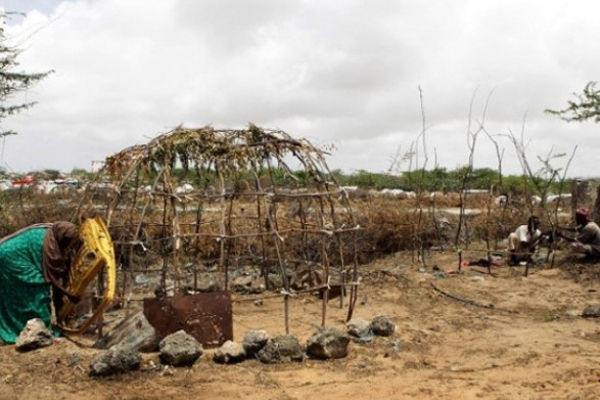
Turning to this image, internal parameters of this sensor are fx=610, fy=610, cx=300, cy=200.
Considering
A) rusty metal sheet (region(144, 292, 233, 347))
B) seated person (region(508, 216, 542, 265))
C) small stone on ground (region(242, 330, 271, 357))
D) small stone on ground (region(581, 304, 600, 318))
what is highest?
seated person (region(508, 216, 542, 265))

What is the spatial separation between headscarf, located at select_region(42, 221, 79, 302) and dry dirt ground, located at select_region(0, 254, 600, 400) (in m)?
0.69

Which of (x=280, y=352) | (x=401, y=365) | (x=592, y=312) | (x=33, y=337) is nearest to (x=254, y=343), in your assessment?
(x=280, y=352)

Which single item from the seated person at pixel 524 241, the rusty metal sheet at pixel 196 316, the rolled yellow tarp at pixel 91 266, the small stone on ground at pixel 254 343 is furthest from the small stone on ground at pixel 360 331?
the seated person at pixel 524 241

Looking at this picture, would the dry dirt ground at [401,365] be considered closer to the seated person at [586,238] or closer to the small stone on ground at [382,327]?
the small stone on ground at [382,327]

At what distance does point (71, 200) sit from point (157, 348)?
677 centimetres

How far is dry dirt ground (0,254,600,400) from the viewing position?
205 inches

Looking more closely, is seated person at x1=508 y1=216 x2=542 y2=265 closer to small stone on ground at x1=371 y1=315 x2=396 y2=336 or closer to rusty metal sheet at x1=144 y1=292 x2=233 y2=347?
small stone on ground at x1=371 y1=315 x2=396 y2=336

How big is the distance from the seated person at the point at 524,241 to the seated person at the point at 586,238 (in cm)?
47

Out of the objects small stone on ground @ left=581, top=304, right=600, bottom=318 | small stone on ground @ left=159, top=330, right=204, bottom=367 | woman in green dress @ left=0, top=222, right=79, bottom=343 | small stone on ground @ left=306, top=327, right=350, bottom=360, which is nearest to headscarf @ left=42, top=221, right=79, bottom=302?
woman in green dress @ left=0, top=222, right=79, bottom=343

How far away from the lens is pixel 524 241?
1152cm

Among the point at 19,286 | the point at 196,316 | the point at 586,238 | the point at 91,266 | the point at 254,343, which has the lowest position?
the point at 254,343

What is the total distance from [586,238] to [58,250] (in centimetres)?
924

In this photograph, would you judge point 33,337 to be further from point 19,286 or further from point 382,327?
point 382,327

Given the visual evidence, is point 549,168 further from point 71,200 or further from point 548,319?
point 71,200
